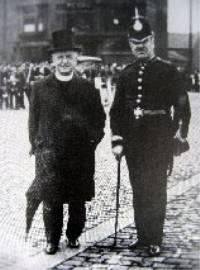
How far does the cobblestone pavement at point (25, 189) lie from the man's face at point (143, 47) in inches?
57.0

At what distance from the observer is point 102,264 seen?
4.47 m

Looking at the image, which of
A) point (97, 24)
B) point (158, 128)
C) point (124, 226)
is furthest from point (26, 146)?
point (97, 24)

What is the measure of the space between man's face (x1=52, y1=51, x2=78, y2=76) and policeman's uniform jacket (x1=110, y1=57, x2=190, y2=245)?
0.37 meters

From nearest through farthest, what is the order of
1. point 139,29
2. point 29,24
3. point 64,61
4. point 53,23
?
point 139,29, point 64,61, point 29,24, point 53,23

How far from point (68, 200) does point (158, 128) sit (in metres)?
0.83

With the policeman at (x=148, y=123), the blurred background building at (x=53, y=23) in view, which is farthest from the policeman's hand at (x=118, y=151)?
the blurred background building at (x=53, y=23)

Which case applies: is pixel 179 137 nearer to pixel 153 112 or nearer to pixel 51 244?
pixel 153 112

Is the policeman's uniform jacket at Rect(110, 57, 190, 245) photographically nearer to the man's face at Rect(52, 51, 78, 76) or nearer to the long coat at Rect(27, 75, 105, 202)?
the long coat at Rect(27, 75, 105, 202)

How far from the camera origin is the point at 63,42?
468 cm

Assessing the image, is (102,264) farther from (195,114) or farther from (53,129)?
(195,114)

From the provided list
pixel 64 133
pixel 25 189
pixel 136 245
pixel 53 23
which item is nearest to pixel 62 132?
pixel 64 133

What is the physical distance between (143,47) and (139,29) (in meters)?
0.13

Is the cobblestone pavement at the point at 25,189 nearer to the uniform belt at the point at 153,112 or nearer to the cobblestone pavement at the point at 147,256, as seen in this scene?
the cobblestone pavement at the point at 147,256

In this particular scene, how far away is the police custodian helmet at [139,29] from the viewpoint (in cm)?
448
